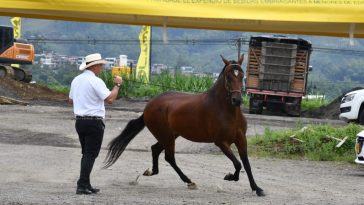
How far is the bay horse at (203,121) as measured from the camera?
12633mm

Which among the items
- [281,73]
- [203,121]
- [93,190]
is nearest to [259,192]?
[203,121]

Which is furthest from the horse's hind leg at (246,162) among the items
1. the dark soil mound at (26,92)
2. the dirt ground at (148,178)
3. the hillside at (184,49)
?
the hillside at (184,49)

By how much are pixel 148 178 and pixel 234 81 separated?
2694 mm

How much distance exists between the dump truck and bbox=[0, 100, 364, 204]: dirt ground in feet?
47.8

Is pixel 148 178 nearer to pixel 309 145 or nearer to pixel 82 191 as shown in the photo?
pixel 82 191

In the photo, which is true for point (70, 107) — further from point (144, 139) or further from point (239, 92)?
point (239, 92)

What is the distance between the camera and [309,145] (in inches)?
755

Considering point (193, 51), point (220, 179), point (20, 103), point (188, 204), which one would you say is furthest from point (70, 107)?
point (193, 51)

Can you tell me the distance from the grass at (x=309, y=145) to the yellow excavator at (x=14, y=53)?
27.0 meters

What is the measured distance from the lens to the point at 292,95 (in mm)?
36125

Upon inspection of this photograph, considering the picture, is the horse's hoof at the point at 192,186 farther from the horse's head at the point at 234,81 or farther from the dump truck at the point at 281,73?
the dump truck at the point at 281,73

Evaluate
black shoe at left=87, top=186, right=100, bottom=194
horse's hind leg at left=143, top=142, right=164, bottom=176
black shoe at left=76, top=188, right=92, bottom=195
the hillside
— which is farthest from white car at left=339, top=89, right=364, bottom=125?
the hillside

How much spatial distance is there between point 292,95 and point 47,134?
1652 cm

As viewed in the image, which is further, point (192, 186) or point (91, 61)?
point (192, 186)
